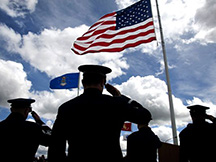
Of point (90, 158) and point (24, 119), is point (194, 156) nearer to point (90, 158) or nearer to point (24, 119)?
point (90, 158)

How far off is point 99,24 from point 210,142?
8413mm

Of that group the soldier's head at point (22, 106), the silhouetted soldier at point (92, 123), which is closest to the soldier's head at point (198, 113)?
the silhouetted soldier at point (92, 123)

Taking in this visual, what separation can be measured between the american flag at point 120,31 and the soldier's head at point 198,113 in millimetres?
5318

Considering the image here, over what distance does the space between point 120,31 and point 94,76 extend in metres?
7.66

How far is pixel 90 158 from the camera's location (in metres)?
1.58

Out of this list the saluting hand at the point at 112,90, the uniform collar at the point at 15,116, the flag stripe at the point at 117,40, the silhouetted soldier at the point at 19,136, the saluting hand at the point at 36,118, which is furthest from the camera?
A: the flag stripe at the point at 117,40

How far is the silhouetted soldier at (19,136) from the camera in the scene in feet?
8.64

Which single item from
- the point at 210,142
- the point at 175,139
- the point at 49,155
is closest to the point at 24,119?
the point at 49,155

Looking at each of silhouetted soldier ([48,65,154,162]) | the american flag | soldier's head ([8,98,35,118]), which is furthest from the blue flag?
silhouetted soldier ([48,65,154,162])

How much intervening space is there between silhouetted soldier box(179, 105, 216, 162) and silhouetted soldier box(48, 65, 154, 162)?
1.81m

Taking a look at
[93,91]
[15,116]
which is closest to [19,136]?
[15,116]

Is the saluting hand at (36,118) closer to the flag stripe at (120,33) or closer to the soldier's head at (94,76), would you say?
the soldier's head at (94,76)

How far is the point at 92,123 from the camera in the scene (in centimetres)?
168

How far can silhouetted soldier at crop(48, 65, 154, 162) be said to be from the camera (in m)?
1.61
